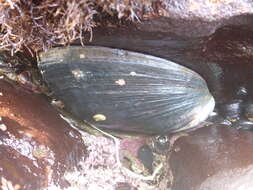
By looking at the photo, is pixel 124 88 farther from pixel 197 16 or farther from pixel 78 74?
pixel 197 16

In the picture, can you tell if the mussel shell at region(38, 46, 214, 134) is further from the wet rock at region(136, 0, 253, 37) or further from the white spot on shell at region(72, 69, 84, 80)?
the wet rock at region(136, 0, 253, 37)

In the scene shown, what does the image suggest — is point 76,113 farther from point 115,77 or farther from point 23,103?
point 115,77

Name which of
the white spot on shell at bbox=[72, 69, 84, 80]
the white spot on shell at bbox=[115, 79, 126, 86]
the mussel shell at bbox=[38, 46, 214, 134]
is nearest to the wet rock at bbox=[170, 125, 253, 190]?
the mussel shell at bbox=[38, 46, 214, 134]

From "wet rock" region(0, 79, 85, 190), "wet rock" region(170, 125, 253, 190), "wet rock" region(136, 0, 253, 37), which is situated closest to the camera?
"wet rock" region(136, 0, 253, 37)

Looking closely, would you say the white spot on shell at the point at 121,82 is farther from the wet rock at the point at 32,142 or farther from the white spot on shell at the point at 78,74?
the wet rock at the point at 32,142

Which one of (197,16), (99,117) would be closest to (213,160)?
(99,117)

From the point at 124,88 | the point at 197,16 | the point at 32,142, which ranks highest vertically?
the point at 197,16
